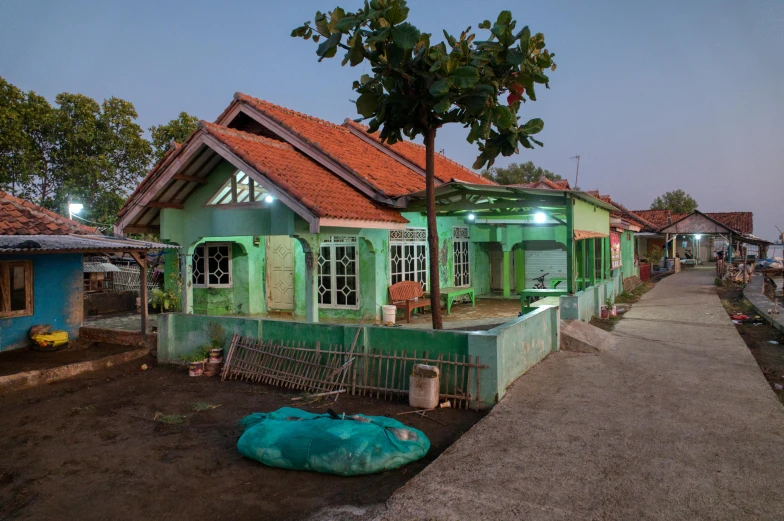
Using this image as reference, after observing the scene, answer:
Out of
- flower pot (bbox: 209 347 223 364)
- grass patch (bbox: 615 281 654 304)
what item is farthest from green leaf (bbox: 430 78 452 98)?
grass patch (bbox: 615 281 654 304)

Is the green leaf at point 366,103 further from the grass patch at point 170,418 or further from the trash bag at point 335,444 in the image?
the grass patch at point 170,418

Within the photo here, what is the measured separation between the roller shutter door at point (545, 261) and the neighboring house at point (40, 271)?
38.7ft

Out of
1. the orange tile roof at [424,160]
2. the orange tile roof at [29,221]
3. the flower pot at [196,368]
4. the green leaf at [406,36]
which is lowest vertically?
the flower pot at [196,368]

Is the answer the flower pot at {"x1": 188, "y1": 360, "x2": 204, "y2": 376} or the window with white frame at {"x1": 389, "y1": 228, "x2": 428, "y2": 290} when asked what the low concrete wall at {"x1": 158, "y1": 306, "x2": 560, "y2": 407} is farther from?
the window with white frame at {"x1": 389, "y1": 228, "x2": 428, "y2": 290}

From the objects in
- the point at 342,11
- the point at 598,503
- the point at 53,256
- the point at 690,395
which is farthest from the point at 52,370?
the point at 690,395

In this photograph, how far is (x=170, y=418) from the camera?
263 inches

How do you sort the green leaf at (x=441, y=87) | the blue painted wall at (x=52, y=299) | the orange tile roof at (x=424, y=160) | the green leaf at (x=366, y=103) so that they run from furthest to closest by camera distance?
the orange tile roof at (x=424, y=160), the blue painted wall at (x=52, y=299), the green leaf at (x=366, y=103), the green leaf at (x=441, y=87)

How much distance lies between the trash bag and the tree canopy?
76.6 feet

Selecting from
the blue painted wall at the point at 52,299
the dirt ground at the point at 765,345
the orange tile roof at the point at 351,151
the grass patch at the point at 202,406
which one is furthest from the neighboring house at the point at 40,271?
the dirt ground at the point at 765,345

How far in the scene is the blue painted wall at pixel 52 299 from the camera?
34.4 ft

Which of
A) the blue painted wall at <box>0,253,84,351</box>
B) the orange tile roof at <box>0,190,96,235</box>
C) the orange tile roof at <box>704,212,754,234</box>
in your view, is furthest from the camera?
the orange tile roof at <box>704,212,754,234</box>

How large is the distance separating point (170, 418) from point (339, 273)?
256 inches

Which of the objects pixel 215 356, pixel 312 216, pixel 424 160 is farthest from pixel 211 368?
pixel 424 160

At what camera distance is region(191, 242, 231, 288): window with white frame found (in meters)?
14.0
